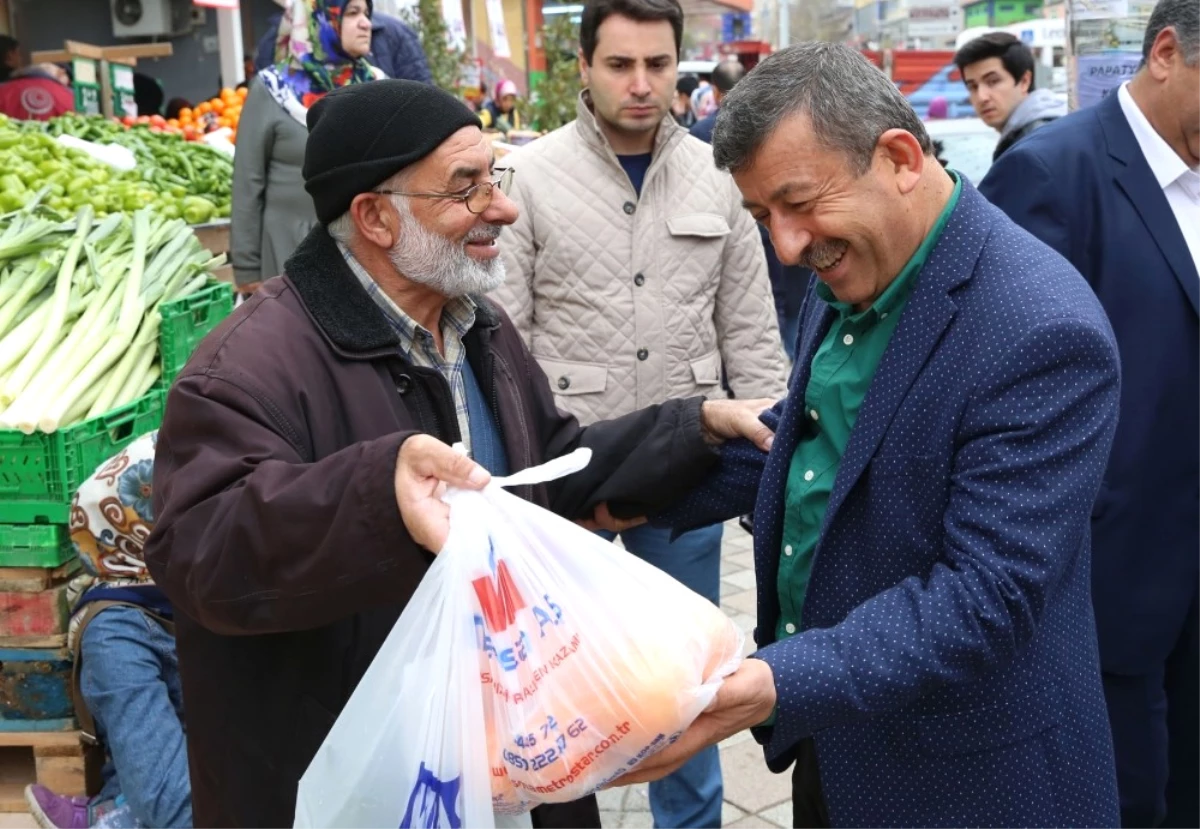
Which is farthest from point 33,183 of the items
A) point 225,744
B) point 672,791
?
point 225,744

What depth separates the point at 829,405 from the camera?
2.21 meters

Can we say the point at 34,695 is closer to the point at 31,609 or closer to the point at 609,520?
the point at 31,609

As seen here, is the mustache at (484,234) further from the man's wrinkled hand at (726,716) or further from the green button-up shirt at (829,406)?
the man's wrinkled hand at (726,716)

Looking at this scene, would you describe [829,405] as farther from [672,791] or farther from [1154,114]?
[672,791]

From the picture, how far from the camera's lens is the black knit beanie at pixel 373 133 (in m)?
2.26

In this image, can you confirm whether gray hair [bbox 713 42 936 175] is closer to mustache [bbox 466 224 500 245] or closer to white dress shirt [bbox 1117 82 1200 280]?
mustache [bbox 466 224 500 245]

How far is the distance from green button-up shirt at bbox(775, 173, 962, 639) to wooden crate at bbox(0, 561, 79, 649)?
2305 millimetres

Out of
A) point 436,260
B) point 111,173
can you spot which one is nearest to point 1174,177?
point 436,260

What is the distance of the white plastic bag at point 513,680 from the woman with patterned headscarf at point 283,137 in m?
4.25

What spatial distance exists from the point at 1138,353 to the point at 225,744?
7.19 feet

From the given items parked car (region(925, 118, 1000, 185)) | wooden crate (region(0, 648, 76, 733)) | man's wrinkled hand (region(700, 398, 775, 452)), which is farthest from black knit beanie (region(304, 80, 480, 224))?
parked car (region(925, 118, 1000, 185))

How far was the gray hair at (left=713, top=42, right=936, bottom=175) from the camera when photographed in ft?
6.37

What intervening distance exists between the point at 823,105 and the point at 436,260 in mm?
760

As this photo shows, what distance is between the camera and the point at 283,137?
230 inches
